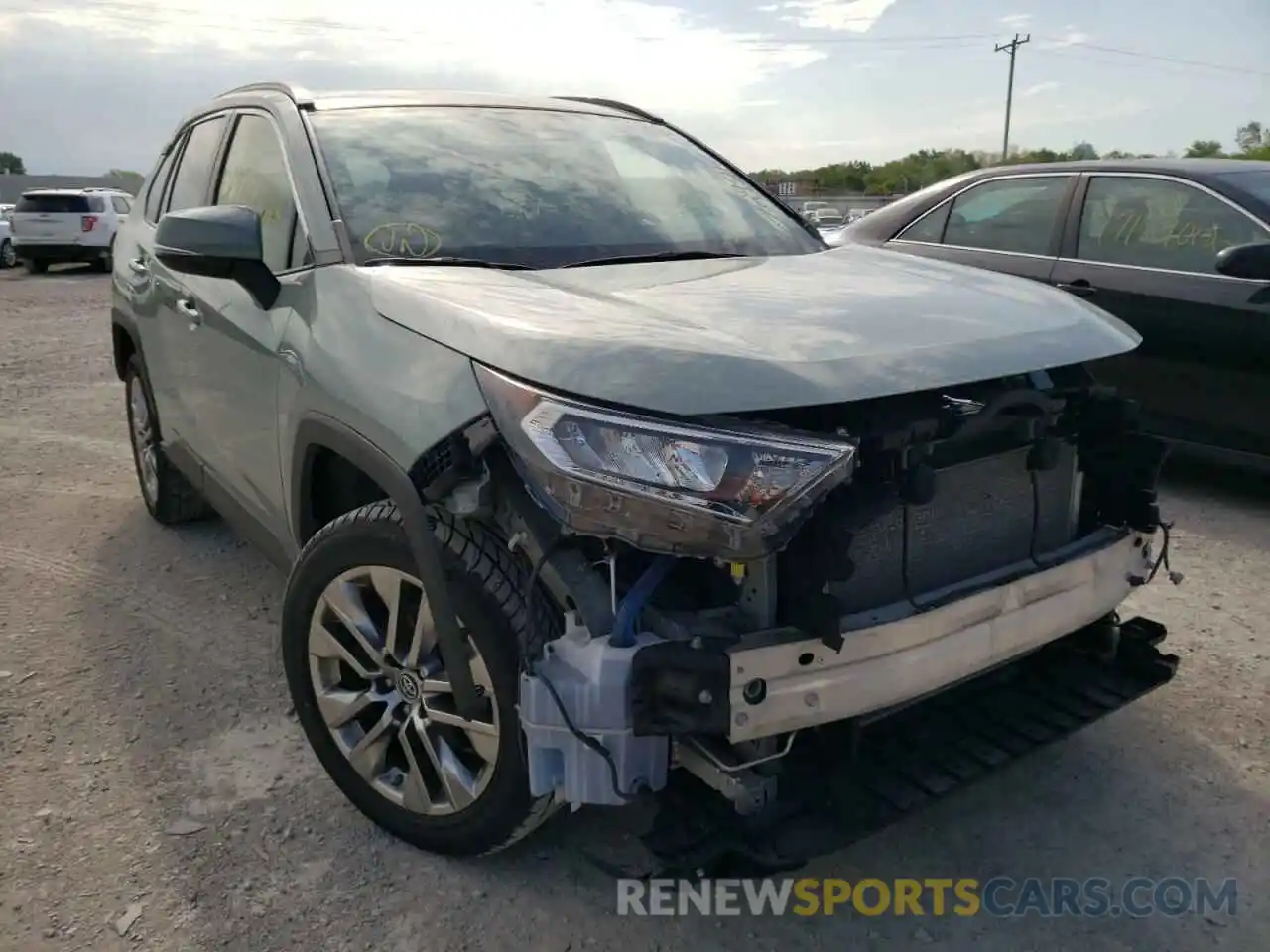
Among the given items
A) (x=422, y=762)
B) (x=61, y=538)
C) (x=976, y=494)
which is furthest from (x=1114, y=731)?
(x=61, y=538)

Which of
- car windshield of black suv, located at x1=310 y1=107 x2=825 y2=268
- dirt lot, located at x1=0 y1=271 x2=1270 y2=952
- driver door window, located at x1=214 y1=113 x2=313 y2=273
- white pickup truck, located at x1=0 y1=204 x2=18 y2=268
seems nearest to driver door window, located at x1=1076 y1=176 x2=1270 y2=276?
dirt lot, located at x1=0 y1=271 x2=1270 y2=952

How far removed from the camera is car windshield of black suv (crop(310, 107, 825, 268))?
2.87 metres

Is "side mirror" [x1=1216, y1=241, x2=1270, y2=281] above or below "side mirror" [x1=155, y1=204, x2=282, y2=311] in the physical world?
below

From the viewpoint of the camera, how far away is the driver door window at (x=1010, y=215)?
572 cm

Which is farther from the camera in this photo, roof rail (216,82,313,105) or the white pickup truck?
the white pickup truck

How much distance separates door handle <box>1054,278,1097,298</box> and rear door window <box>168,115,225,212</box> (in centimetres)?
401

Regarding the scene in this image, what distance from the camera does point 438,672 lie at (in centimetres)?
239

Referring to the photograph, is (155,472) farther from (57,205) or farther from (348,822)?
(57,205)

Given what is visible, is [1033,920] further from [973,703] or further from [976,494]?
[976,494]

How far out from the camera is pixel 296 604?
267cm

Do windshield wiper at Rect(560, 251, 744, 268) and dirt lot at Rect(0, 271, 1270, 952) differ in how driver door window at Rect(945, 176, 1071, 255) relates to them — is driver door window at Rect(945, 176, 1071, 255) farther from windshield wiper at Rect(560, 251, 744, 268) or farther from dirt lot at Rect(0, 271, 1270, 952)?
windshield wiper at Rect(560, 251, 744, 268)

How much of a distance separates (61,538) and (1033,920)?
14.1ft

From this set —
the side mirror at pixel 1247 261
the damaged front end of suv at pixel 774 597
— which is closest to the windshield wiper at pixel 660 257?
the damaged front end of suv at pixel 774 597

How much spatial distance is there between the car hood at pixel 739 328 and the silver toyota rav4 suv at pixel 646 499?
1 cm
